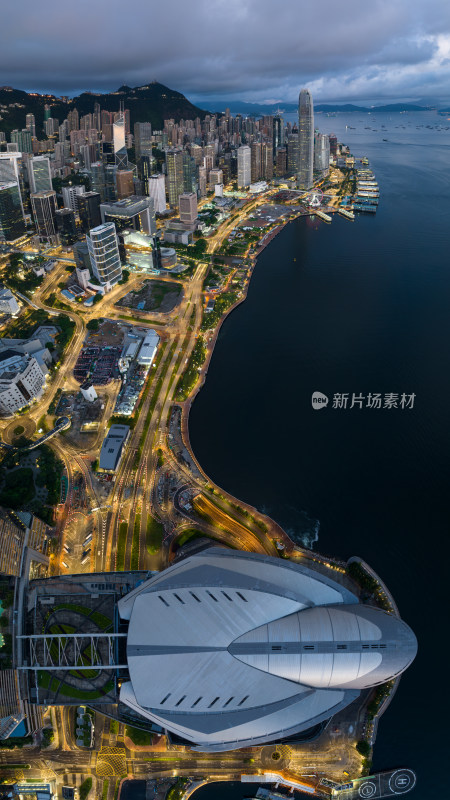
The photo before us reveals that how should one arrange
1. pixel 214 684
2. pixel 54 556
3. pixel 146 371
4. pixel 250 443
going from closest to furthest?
pixel 214 684, pixel 54 556, pixel 250 443, pixel 146 371

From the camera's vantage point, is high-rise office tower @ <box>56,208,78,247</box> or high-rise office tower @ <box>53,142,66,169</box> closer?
high-rise office tower @ <box>56,208,78,247</box>

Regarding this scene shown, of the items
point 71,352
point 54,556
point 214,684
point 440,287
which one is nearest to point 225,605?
point 214,684

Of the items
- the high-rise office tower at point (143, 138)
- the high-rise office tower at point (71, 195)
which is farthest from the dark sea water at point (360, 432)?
the high-rise office tower at point (143, 138)

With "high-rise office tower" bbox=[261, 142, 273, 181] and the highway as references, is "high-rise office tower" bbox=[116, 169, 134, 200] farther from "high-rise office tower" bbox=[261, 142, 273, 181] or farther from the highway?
"high-rise office tower" bbox=[261, 142, 273, 181]

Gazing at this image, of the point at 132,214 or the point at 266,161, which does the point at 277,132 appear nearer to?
the point at 266,161

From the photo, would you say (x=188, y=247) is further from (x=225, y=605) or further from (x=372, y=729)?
(x=372, y=729)

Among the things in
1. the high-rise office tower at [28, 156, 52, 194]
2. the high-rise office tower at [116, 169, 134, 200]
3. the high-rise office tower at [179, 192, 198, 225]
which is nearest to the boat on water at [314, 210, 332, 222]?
the high-rise office tower at [179, 192, 198, 225]
